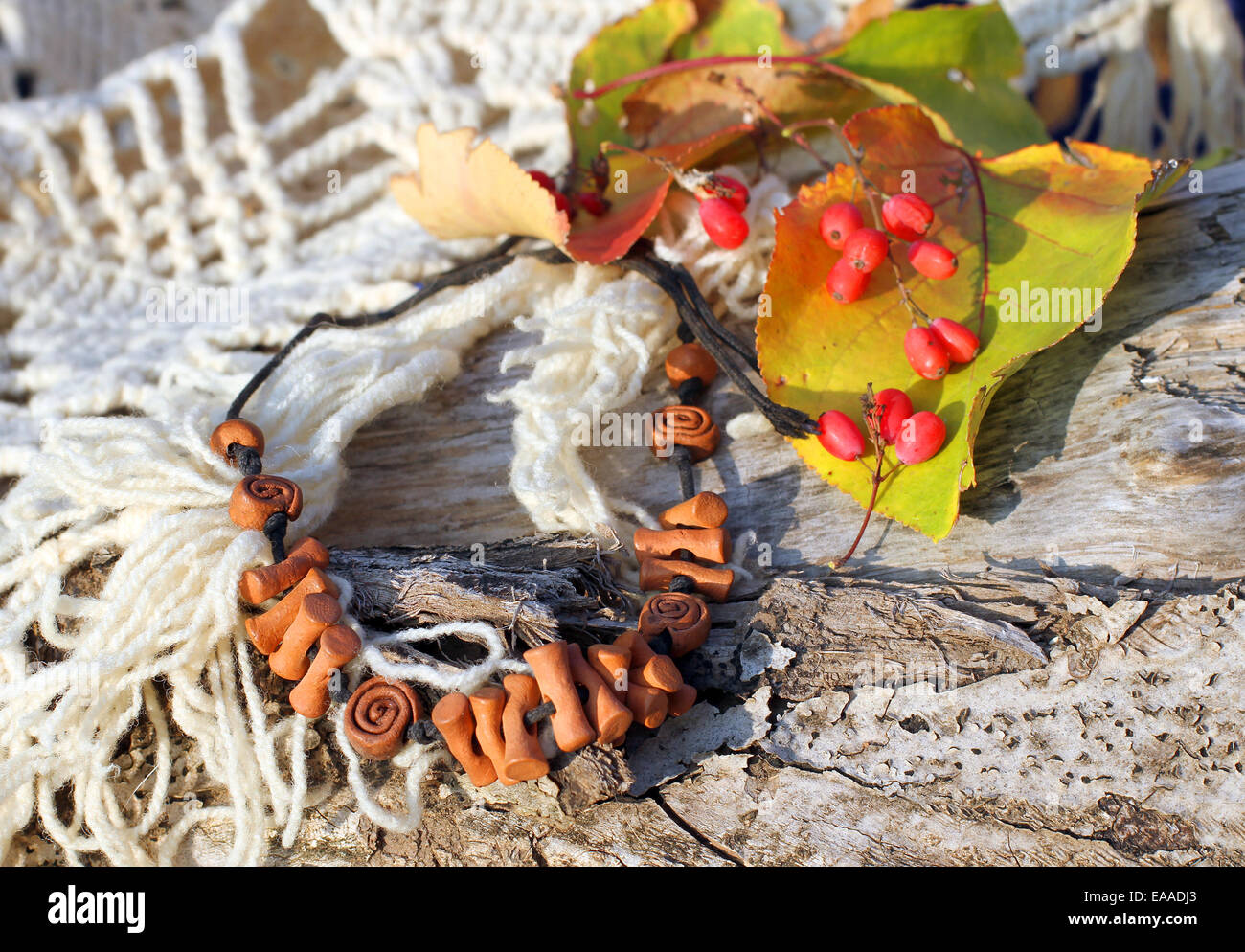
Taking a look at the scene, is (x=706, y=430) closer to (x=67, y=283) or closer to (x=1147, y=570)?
(x=1147, y=570)

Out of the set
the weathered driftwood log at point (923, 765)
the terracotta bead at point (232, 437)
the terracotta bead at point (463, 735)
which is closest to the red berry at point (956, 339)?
the weathered driftwood log at point (923, 765)

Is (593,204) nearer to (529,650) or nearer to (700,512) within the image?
(700,512)

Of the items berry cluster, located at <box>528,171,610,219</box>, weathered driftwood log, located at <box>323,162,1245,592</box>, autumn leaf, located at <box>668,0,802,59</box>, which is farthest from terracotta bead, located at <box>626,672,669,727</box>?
autumn leaf, located at <box>668,0,802,59</box>

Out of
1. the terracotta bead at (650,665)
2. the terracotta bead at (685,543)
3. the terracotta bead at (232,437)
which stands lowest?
the terracotta bead at (650,665)

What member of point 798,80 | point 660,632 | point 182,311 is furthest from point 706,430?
point 182,311

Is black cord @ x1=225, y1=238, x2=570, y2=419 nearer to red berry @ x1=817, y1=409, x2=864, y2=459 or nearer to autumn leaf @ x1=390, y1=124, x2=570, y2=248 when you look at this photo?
autumn leaf @ x1=390, y1=124, x2=570, y2=248

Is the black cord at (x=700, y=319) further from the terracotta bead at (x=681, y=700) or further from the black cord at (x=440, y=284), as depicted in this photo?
the terracotta bead at (x=681, y=700)
